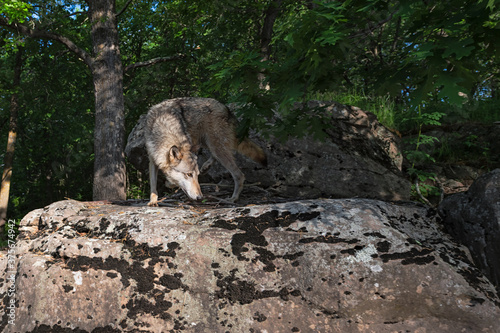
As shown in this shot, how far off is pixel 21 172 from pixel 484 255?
17.9m

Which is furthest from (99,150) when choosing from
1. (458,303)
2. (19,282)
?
(458,303)

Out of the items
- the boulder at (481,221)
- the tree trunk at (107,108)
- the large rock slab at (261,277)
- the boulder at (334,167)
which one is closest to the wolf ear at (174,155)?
the boulder at (334,167)

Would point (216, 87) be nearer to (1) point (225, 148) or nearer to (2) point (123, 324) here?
(1) point (225, 148)

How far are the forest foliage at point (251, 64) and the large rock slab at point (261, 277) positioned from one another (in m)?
1.19

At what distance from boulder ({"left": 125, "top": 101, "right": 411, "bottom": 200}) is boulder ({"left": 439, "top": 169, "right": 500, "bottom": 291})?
91.9 inches

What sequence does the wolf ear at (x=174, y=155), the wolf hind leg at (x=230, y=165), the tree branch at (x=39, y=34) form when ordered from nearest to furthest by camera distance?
the wolf ear at (x=174, y=155) < the wolf hind leg at (x=230, y=165) < the tree branch at (x=39, y=34)

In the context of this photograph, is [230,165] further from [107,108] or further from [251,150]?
[107,108]

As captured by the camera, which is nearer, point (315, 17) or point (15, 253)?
point (315, 17)

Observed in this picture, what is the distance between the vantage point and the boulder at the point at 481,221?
289 cm

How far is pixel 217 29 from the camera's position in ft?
28.9

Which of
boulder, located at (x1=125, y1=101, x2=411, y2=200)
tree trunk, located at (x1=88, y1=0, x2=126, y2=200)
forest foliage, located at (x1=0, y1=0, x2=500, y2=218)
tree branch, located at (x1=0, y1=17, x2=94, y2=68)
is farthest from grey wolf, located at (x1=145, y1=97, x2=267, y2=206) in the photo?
→ tree branch, located at (x1=0, y1=17, x2=94, y2=68)

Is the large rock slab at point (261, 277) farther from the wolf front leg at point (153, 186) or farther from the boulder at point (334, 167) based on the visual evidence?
the boulder at point (334, 167)

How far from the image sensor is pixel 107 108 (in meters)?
7.25

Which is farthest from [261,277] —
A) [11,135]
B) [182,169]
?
[11,135]
